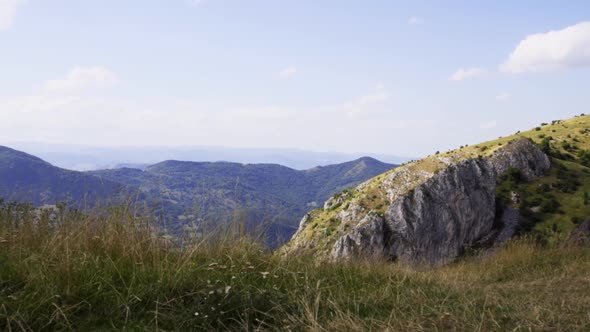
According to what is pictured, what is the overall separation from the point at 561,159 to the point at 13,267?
321 feet

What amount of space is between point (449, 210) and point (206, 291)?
6867cm

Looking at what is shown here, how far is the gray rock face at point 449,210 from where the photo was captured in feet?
203

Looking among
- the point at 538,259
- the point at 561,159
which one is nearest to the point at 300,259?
the point at 538,259

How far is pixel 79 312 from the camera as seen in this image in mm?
4270

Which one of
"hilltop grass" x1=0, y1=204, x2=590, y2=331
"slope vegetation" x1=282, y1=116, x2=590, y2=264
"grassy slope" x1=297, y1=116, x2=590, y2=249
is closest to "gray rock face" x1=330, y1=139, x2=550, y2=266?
"slope vegetation" x1=282, y1=116, x2=590, y2=264

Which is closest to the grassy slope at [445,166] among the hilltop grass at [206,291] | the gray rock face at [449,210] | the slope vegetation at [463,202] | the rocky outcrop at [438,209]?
the slope vegetation at [463,202]

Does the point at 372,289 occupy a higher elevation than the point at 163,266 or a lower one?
lower

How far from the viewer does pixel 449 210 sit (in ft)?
223

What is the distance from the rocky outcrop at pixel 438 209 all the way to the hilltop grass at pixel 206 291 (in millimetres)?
52075

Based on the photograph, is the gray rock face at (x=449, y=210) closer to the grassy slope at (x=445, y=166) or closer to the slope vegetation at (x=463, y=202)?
the slope vegetation at (x=463, y=202)

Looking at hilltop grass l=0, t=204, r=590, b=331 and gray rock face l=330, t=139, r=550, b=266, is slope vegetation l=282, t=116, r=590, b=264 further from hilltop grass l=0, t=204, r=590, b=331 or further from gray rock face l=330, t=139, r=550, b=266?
hilltop grass l=0, t=204, r=590, b=331

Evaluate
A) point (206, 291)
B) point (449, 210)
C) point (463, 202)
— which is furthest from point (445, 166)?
point (206, 291)

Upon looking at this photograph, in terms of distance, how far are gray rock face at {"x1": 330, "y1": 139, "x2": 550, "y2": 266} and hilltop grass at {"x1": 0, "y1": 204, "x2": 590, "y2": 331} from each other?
5127 centimetres

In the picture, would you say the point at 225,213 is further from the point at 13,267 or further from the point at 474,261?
the point at 474,261
